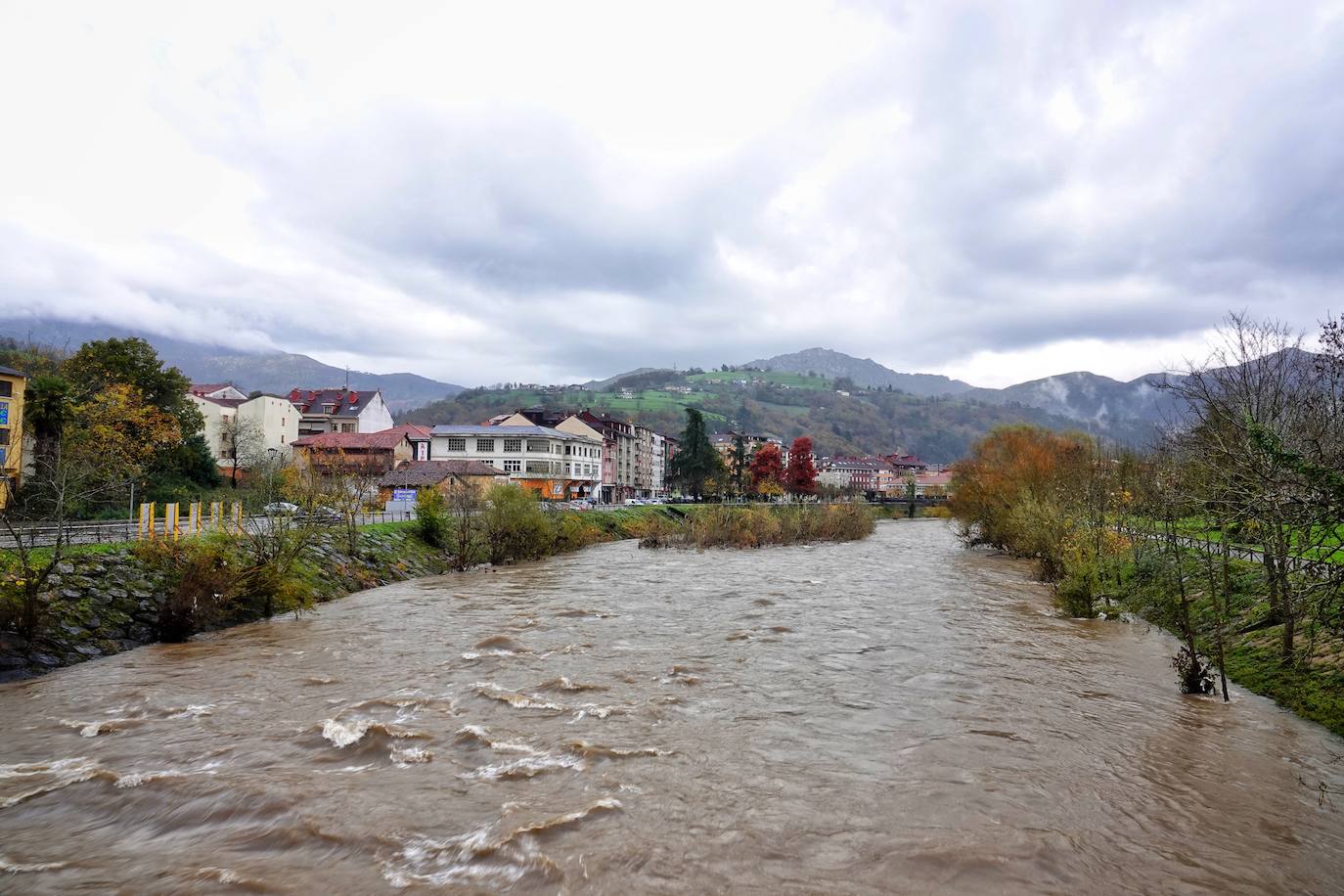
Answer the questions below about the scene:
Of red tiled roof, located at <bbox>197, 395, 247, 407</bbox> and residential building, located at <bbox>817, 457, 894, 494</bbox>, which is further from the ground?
red tiled roof, located at <bbox>197, 395, 247, 407</bbox>

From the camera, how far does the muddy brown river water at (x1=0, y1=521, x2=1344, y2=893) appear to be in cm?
702

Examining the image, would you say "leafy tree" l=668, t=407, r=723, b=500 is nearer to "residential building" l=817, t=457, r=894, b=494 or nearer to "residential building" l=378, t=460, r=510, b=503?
"residential building" l=378, t=460, r=510, b=503

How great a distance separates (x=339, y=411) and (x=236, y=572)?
3582 inches

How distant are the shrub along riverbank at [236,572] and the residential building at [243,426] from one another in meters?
35.2

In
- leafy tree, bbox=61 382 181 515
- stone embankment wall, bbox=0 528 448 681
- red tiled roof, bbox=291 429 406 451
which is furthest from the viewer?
red tiled roof, bbox=291 429 406 451

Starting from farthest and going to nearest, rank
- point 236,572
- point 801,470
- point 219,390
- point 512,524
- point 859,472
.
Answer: point 859,472 < point 801,470 < point 219,390 < point 512,524 < point 236,572

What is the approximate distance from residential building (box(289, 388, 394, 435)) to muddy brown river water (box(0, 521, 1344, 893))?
90357 mm

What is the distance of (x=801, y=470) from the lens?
104062mm

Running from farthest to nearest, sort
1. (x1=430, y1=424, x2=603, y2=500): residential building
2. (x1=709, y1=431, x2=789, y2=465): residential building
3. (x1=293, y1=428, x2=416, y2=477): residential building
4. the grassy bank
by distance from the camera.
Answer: (x1=709, y1=431, x2=789, y2=465): residential building → (x1=430, y1=424, x2=603, y2=500): residential building → (x1=293, y1=428, x2=416, y2=477): residential building → the grassy bank

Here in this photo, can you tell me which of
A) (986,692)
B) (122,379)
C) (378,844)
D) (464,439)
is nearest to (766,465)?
(464,439)

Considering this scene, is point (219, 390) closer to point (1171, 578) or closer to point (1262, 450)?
point (1171, 578)

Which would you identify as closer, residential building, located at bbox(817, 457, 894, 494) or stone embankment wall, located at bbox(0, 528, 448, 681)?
stone embankment wall, located at bbox(0, 528, 448, 681)

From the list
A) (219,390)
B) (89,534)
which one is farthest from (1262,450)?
(219,390)

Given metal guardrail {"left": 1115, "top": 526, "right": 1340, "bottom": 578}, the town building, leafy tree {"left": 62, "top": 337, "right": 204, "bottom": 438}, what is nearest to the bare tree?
metal guardrail {"left": 1115, "top": 526, "right": 1340, "bottom": 578}
